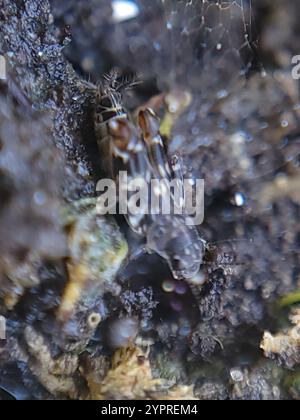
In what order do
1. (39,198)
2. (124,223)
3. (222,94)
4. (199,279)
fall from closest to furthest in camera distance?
1. (39,198)
2. (222,94)
3. (124,223)
4. (199,279)

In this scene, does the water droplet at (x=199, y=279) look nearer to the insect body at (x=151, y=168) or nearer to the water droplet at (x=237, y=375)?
the insect body at (x=151, y=168)

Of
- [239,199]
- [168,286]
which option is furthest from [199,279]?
[239,199]

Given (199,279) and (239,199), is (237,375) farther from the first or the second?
(239,199)

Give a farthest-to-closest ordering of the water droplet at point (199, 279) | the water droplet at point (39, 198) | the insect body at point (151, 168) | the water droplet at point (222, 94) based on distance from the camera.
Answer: the water droplet at point (199, 279) < the insect body at point (151, 168) < the water droplet at point (222, 94) < the water droplet at point (39, 198)

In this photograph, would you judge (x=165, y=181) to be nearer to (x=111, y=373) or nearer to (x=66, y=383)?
(x=111, y=373)

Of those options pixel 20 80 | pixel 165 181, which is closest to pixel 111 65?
pixel 20 80

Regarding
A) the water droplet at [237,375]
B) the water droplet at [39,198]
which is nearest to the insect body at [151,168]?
the water droplet at [39,198]

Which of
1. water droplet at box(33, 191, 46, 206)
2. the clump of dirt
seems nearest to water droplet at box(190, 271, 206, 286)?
the clump of dirt
